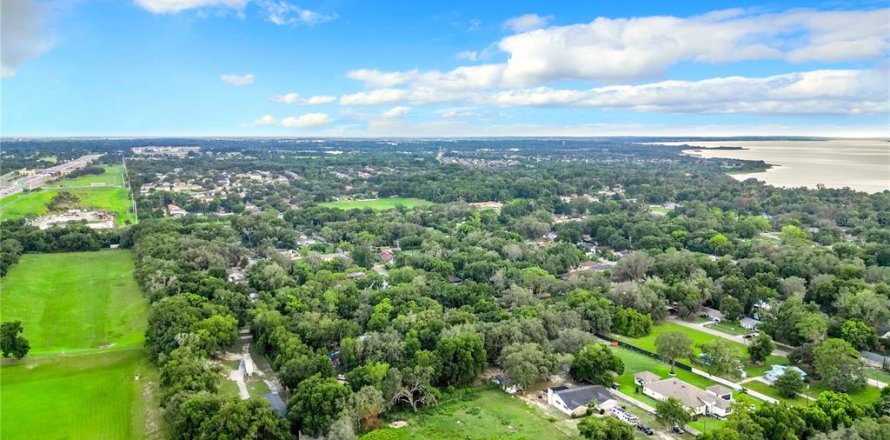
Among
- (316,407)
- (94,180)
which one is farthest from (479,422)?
(94,180)

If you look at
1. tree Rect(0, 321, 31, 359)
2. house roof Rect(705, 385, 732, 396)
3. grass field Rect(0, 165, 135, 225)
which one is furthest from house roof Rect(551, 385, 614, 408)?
grass field Rect(0, 165, 135, 225)

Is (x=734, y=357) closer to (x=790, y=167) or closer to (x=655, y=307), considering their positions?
(x=655, y=307)

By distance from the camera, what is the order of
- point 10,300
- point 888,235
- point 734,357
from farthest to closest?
1. point 888,235
2. point 10,300
3. point 734,357

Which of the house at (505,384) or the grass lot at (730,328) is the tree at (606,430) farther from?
the grass lot at (730,328)

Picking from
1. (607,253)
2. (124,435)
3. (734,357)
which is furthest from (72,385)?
(607,253)

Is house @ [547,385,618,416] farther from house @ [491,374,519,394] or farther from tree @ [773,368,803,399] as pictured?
tree @ [773,368,803,399]

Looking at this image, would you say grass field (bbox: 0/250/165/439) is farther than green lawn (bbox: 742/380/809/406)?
No
